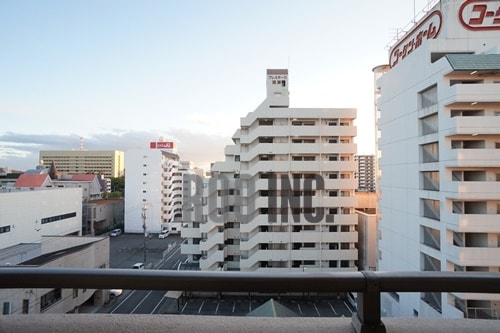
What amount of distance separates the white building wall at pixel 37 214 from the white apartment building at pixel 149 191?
4.99 m

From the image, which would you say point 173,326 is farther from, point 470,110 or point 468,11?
point 468,11

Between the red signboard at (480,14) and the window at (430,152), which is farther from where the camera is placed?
the red signboard at (480,14)

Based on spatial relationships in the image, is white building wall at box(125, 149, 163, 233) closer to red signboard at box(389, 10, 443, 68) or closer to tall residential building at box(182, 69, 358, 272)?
tall residential building at box(182, 69, 358, 272)

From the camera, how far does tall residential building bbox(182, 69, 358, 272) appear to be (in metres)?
13.7

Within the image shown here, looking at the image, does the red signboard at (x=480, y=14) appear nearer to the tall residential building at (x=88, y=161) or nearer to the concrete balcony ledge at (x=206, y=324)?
the concrete balcony ledge at (x=206, y=324)

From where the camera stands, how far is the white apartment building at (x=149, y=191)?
28.6 metres

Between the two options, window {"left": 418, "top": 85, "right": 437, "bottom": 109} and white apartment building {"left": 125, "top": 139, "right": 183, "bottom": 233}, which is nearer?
window {"left": 418, "top": 85, "right": 437, "bottom": 109}

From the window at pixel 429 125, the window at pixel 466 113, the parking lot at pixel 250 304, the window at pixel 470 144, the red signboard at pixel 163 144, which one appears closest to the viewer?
the window at pixel 470 144

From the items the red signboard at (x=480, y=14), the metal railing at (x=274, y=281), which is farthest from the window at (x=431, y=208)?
the metal railing at (x=274, y=281)

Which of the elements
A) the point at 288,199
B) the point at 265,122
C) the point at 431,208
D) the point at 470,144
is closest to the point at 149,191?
the point at 265,122

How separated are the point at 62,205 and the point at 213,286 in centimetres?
2631

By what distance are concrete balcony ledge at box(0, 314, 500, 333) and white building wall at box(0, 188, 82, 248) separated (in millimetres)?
21828

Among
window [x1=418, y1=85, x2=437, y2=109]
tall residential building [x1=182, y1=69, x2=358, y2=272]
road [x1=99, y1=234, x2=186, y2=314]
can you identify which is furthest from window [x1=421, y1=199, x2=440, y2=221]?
road [x1=99, y1=234, x2=186, y2=314]

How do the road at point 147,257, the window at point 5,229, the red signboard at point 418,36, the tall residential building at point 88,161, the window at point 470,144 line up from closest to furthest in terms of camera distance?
the window at point 470,144
the red signboard at point 418,36
the road at point 147,257
the window at point 5,229
the tall residential building at point 88,161
